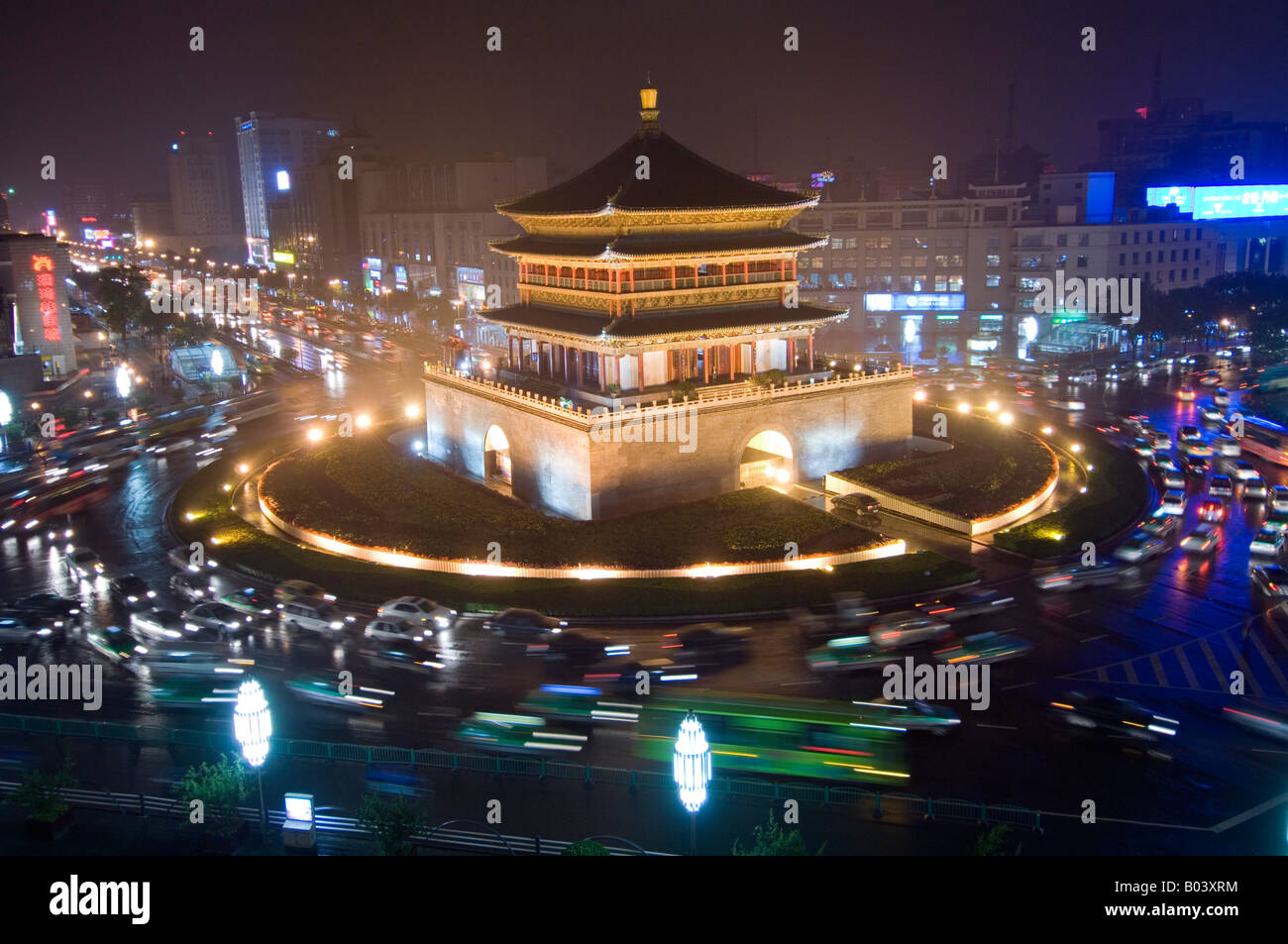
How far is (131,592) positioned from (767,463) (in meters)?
31.0

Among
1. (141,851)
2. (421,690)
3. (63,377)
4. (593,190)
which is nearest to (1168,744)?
(421,690)

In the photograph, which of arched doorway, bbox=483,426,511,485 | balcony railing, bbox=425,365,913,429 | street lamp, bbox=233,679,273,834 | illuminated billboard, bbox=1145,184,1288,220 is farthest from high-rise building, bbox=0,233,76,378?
illuminated billboard, bbox=1145,184,1288,220

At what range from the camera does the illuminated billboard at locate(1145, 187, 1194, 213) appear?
106 m

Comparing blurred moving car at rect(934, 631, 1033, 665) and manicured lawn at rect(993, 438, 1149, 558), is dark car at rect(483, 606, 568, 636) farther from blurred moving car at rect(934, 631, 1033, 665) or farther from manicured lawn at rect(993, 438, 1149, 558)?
manicured lawn at rect(993, 438, 1149, 558)

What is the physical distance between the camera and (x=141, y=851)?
77.7 feet

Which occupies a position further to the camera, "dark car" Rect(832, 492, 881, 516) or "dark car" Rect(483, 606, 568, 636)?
"dark car" Rect(832, 492, 881, 516)

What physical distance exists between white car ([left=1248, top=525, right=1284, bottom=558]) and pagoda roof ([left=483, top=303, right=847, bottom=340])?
23344mm

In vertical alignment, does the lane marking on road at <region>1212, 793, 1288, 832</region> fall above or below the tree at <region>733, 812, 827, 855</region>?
below

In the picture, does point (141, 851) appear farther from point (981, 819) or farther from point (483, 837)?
point (981, 819)

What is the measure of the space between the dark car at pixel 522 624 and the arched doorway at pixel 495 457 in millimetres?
19714

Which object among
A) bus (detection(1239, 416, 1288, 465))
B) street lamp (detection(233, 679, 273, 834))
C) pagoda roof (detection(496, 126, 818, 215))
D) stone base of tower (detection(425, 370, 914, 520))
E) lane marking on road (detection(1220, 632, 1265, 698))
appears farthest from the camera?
bus (detection(1239, 416, 1288, 465))

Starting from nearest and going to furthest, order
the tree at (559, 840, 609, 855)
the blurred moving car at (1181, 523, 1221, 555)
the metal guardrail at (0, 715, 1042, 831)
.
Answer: the tree at (559, 840, 609, 855)
the metal guardrail at (0, 715, 1042, 831)
the blurred moving car at (1181, 523, 1221, 555)

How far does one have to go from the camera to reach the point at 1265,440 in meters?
61.9

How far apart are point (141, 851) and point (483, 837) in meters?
8.06
